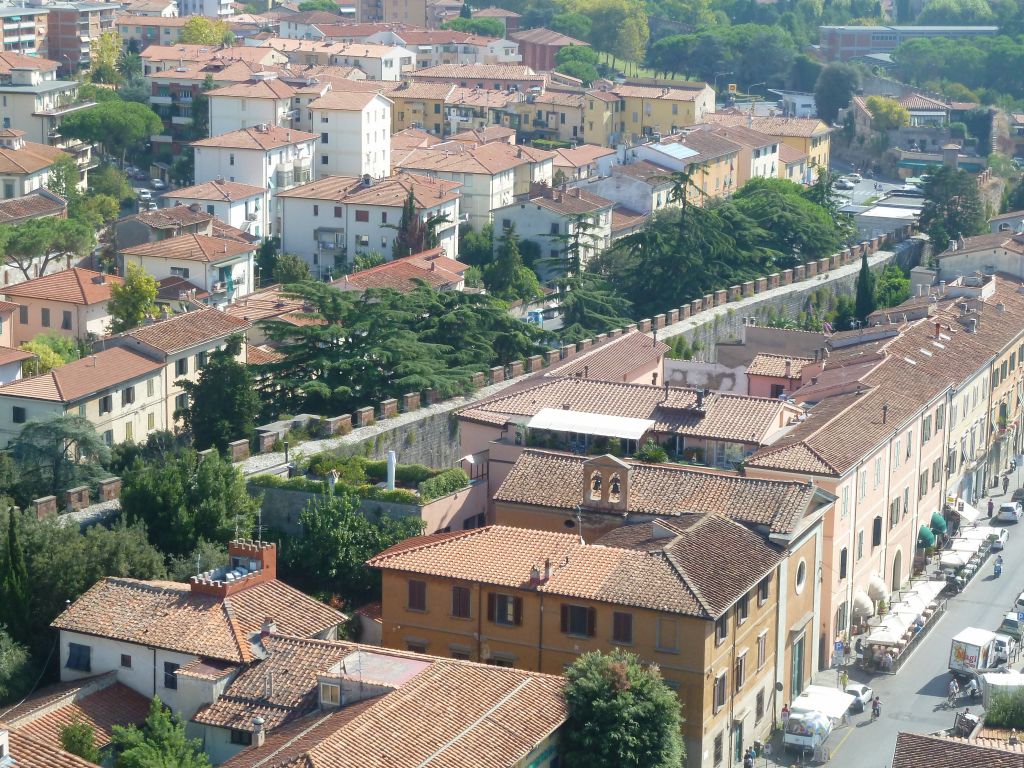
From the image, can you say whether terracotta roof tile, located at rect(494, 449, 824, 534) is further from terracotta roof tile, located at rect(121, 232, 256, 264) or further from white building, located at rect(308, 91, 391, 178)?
white building, located at rect(308, 91, 391, 178)

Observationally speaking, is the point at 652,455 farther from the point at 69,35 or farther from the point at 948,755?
the point at 69,35

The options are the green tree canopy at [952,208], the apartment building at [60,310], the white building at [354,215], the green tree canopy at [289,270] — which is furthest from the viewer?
the white building at [354,215]

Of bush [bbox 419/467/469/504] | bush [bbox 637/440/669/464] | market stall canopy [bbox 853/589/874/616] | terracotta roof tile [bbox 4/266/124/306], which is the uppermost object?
bush [bbox 637/440/669/464]

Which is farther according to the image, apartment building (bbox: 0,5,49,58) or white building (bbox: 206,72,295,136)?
apartment building (bbox: 0,5,49,58)

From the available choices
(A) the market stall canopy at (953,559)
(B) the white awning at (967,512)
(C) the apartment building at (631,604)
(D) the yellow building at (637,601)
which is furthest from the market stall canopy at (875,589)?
(B) the white awning at (967,512)

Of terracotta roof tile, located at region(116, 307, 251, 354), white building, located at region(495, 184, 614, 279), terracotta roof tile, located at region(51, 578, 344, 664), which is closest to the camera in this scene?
terracotta roof tile, located at region(51, 578, 344, 664)

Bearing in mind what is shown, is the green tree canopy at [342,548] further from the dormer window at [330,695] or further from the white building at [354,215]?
the white building at [354,215]

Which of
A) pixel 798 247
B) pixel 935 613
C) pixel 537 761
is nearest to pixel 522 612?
pixel 537 761

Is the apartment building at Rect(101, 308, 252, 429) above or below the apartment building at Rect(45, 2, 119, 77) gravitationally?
below

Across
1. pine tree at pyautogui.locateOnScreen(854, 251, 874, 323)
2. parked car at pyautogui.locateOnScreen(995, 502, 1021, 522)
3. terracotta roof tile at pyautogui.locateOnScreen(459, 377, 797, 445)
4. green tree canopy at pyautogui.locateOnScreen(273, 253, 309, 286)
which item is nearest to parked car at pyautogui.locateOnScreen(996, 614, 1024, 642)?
terracotta roof tile at pyautogui.locateOnScreen(459, 377, 797, 445)
